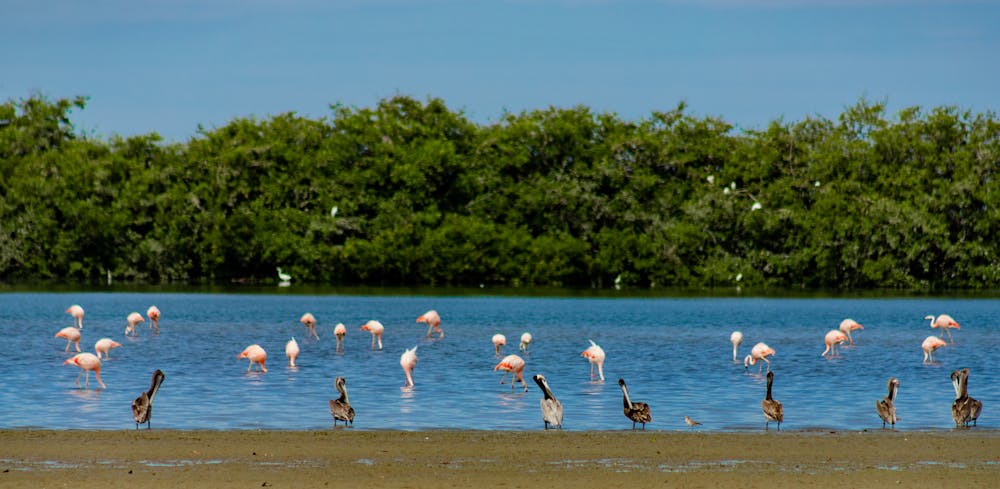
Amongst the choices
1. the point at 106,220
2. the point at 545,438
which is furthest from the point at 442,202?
the point at 545,438

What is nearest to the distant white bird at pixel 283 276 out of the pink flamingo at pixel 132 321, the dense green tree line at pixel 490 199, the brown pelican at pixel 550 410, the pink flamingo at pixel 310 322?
the dense green tree line at pixel 490 199

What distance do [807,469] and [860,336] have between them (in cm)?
3028

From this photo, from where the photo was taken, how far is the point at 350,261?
9088 centimetres

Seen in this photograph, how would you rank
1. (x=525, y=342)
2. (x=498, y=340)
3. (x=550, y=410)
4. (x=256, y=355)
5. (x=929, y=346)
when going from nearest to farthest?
1. (x=550, y=410)
2. (x=256, y=355)
3. (x=929, y=346)
4. (x=498, y=340)
5. (x=525, y=342)

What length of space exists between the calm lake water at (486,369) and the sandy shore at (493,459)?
6.60 feet

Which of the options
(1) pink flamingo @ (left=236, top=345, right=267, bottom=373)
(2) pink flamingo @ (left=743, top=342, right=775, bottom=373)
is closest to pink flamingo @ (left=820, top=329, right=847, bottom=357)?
(2) pink flamingo @ (left=743, top=342, right=775, bottom=373)

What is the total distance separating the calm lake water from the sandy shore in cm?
201

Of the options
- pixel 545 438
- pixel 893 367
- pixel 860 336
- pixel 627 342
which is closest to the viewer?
pixel 545 438

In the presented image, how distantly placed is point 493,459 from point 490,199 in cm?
7938

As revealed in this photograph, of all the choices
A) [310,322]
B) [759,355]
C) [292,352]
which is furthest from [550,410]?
[310,322]

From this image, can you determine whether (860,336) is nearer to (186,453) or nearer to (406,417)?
(406,417)

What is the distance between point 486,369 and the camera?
31172 millimetres

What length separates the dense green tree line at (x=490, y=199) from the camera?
3381 inches

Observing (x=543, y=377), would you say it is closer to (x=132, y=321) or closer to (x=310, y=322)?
(x=310, y=322)
